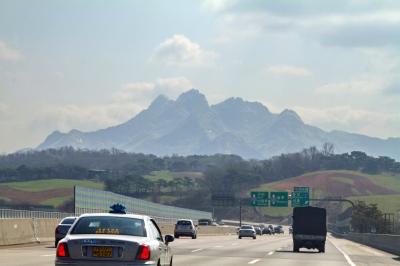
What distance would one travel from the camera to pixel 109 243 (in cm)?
1556

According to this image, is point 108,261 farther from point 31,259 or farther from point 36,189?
point 36,189

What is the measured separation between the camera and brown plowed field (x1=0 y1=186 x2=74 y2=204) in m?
160

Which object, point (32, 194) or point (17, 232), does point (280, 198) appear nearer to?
point (32, 194)

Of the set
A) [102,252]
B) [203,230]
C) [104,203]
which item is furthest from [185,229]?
[102,252]

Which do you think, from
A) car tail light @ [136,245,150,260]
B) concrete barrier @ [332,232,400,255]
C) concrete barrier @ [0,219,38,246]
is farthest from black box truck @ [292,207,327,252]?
car tail light @ [136,245,150,260]

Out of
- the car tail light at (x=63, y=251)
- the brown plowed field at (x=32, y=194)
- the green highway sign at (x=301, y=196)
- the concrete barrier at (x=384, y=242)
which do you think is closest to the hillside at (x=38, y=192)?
the brown plowed field at (x=32, y=194)

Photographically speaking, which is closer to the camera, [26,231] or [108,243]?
[108,243]

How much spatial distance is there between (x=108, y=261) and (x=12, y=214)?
33083 millimetres

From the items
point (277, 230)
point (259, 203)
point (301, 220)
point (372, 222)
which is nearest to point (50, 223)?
point (301, 220)

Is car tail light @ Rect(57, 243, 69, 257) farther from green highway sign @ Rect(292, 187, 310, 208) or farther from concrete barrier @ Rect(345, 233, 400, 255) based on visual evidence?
green highway sign @ Rect(292, 187, 310, 208)

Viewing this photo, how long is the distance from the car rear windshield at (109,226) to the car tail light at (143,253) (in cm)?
59

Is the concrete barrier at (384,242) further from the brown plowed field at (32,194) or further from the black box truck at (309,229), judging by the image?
the brown plowed field at (32,194)

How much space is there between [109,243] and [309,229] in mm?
34891

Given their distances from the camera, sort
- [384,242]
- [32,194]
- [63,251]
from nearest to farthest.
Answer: [63,251], [384,242], [32,194]
